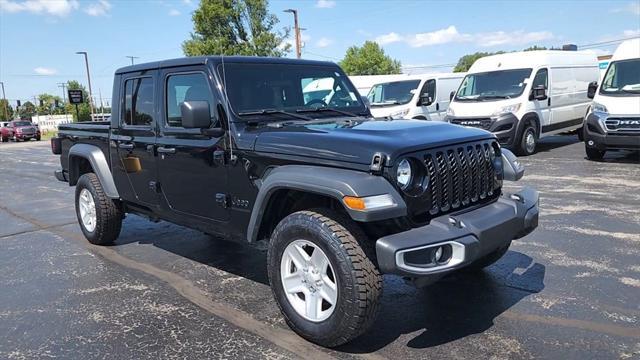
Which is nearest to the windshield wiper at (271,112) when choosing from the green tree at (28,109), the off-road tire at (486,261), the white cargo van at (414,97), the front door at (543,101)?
the off-road tire at (486,261)

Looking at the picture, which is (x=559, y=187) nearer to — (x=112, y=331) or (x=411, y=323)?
(x=411, y=323)

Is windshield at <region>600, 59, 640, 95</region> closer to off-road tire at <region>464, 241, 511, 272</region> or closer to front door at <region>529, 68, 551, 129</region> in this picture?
front door at <region>529, 68, 551, 129</region>

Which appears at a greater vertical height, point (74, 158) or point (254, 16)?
point (254, 16)

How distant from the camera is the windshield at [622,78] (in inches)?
418

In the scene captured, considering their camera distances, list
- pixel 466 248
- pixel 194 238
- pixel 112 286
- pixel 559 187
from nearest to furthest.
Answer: pixel 466 248, pixel 112 286, pixel 194 238, pixel 559 187

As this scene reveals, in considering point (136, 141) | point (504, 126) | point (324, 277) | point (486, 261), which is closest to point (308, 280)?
point (324, 277)

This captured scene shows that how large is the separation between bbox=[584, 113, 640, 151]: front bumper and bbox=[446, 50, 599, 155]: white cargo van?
1.89m

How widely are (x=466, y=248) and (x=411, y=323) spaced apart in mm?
902

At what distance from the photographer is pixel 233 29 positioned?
32406 mm

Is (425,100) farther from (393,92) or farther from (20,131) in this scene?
(20,131)

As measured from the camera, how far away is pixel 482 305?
3.98m

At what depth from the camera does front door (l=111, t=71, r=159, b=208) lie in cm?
493

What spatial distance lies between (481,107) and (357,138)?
10.2 m

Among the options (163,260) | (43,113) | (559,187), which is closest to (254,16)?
(559,187)
